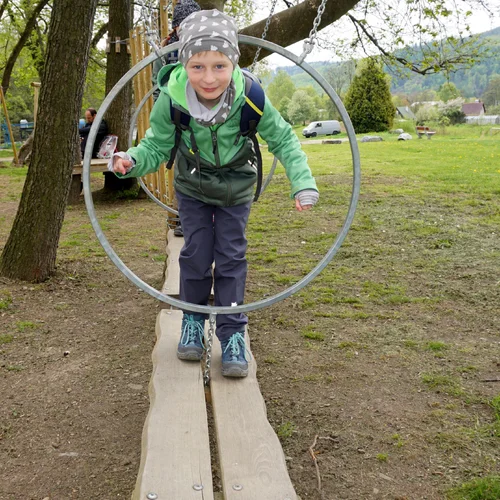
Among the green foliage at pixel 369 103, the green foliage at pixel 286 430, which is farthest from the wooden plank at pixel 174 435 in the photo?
the green foliage at pixel 369 103

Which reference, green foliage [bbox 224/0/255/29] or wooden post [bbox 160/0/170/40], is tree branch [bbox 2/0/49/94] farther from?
wooden post [bbox 160/0/170/40]

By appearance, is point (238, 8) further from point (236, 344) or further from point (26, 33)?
Result: point (236, 344)

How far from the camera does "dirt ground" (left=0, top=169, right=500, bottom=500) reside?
2.53 metres

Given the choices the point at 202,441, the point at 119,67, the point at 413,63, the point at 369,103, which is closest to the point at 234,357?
the point at 202,441

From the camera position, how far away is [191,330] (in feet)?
9.34

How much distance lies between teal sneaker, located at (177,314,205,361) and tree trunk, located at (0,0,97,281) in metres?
2.03

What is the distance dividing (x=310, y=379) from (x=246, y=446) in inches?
47.0

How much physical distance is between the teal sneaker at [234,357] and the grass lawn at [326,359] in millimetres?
402

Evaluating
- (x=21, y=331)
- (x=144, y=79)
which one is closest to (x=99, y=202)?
(x=144, y=79)

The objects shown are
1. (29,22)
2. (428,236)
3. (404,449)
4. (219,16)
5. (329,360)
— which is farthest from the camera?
(29,22)

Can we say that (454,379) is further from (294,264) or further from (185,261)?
(294,264)

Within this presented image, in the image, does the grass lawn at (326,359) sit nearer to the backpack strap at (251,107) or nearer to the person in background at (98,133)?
the backpack strap at (251,107)

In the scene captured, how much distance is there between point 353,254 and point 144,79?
3.05 meters

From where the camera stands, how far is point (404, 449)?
2.66 meters
